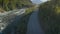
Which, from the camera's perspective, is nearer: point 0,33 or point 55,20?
point 55,20

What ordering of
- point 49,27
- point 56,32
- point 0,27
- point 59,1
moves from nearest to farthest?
point 56,32 < point 49,27 < point 59,1 < point 0,27

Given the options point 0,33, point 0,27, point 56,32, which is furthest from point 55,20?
point 0,27

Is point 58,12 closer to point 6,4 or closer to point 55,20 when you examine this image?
point 55,20

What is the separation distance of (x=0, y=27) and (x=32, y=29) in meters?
5.36

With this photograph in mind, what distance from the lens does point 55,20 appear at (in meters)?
13.6

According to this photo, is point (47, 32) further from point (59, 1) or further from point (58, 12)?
point (59, 1)

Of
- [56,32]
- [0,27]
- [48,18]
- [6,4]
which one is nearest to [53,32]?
[56,32]

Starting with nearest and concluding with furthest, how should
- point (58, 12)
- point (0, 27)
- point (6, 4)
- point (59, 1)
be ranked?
point (58, 12)
point (59, 1)
point (0, 27)
point (6, 4)

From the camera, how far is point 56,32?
12.2 m

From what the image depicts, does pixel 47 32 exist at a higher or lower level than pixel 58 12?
lower

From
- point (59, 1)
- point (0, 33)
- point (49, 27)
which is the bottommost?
point (0, 33)

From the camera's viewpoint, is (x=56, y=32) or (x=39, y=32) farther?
(x=39, y=32)

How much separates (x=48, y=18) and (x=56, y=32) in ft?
10.1

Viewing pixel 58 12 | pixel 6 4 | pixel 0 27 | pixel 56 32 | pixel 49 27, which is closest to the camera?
pixel 56 32
